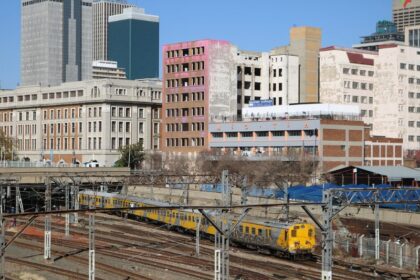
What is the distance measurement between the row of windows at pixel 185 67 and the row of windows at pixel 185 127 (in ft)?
30.3

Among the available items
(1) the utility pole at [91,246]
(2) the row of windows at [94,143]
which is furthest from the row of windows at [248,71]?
(1) the utility pole at [91,246]

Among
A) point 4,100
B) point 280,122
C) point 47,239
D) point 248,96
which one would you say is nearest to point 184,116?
point 248,96

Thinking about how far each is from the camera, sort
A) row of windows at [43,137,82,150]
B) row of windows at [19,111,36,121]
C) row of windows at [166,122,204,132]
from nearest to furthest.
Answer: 1. row of windows at [166,122,204,132]
2. row of windows at [43,137,82,150]
3. row of windows at [19,111,36,121]

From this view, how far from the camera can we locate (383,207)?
244ft

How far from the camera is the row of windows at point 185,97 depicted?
128738 millimetres

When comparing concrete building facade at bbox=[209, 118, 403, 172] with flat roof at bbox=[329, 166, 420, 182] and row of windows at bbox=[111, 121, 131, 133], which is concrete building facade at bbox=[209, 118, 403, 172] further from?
row of windows at bbox=[111, 121, 131, 133]

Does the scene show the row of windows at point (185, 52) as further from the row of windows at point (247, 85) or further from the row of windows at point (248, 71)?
the row of windows at point (247, 85)

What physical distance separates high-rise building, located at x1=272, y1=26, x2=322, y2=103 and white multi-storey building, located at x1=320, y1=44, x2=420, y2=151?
11262mm

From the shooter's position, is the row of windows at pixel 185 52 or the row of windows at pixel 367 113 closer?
the row of windows at pixel 185 52

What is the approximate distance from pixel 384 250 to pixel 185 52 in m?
82.5

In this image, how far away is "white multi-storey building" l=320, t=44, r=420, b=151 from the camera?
13112 cm

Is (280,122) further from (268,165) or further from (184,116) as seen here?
(184,116)

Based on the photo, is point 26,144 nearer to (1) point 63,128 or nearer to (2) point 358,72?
(1) point 63,128

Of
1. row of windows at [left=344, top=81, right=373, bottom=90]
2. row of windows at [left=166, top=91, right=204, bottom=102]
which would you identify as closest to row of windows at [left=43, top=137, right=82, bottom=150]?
row of windows at [left=166, top=91, right=204, bottom=102]
